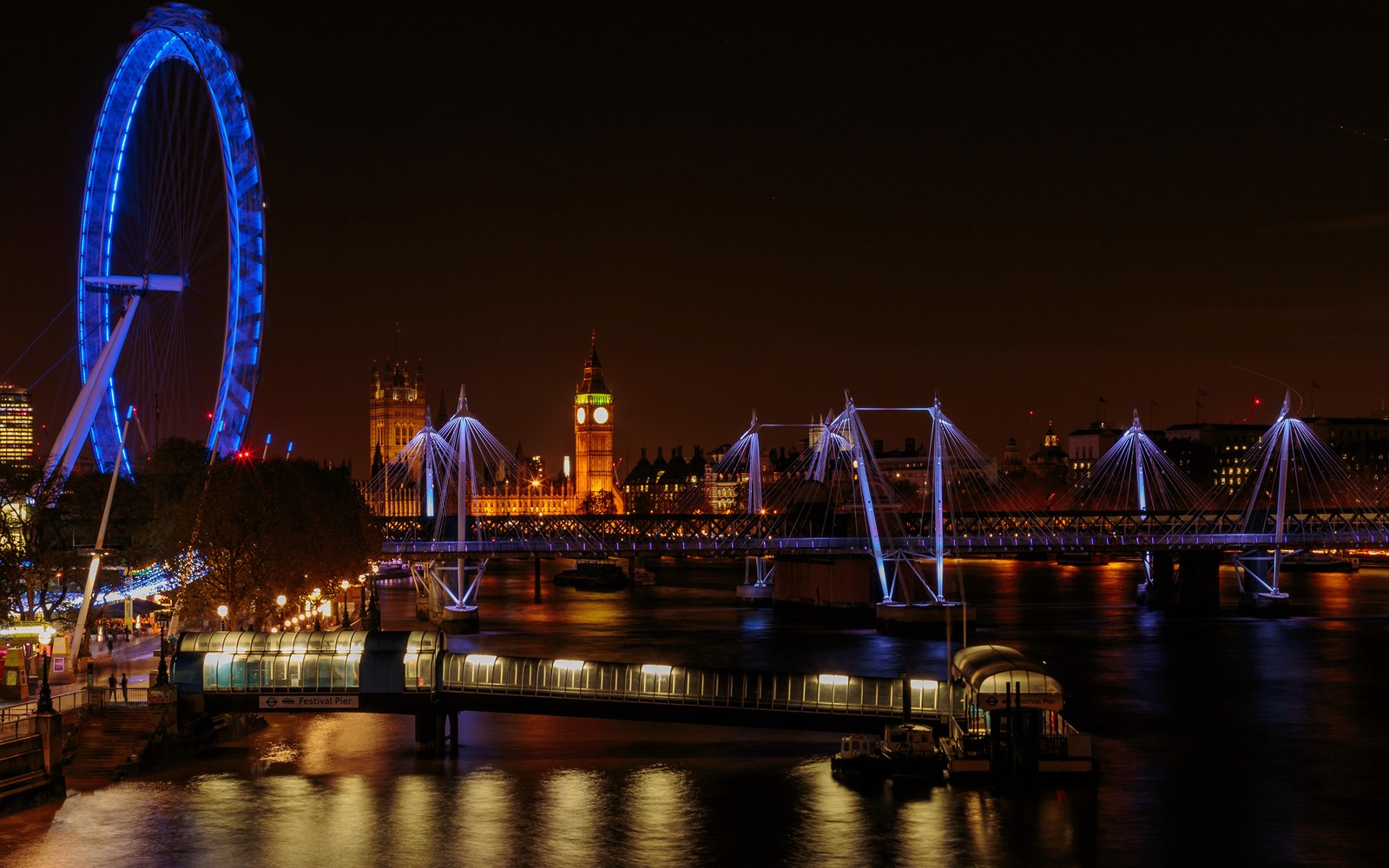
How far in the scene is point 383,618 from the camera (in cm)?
7938

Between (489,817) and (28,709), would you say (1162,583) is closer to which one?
(489,817)

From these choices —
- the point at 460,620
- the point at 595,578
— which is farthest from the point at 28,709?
the point at 595,578

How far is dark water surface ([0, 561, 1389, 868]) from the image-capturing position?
29.6m

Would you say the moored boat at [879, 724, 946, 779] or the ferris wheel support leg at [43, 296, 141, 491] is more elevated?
the ferris wheel support leg at [43, 296, 141, 491]

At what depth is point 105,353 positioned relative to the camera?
44719mm

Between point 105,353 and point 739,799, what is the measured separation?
71.0ft

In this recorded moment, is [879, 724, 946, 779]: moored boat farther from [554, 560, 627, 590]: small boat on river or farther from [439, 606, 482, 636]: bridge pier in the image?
[554, 560, 627, 590]: small boat on river

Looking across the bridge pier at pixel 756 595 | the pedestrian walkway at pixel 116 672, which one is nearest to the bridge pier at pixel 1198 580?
the bridge pier at pixel 756 595

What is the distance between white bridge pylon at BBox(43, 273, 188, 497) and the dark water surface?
9799mm

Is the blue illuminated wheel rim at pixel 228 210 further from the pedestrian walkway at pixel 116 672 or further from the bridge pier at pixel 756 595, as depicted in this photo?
the bridge pier at pixel 756 595

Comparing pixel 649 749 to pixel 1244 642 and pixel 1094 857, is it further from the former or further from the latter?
pixel 1244 642

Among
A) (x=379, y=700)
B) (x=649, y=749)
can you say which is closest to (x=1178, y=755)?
(x=649, y=749)

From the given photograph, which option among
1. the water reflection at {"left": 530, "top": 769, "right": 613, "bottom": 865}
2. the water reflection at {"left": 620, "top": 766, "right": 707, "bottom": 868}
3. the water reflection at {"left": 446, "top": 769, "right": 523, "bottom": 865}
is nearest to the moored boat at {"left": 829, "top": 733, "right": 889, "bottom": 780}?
the water reflection at {"left": 620, "top": 766, "right": 707, "bottom": 868}

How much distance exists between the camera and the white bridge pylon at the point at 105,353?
140 feet
